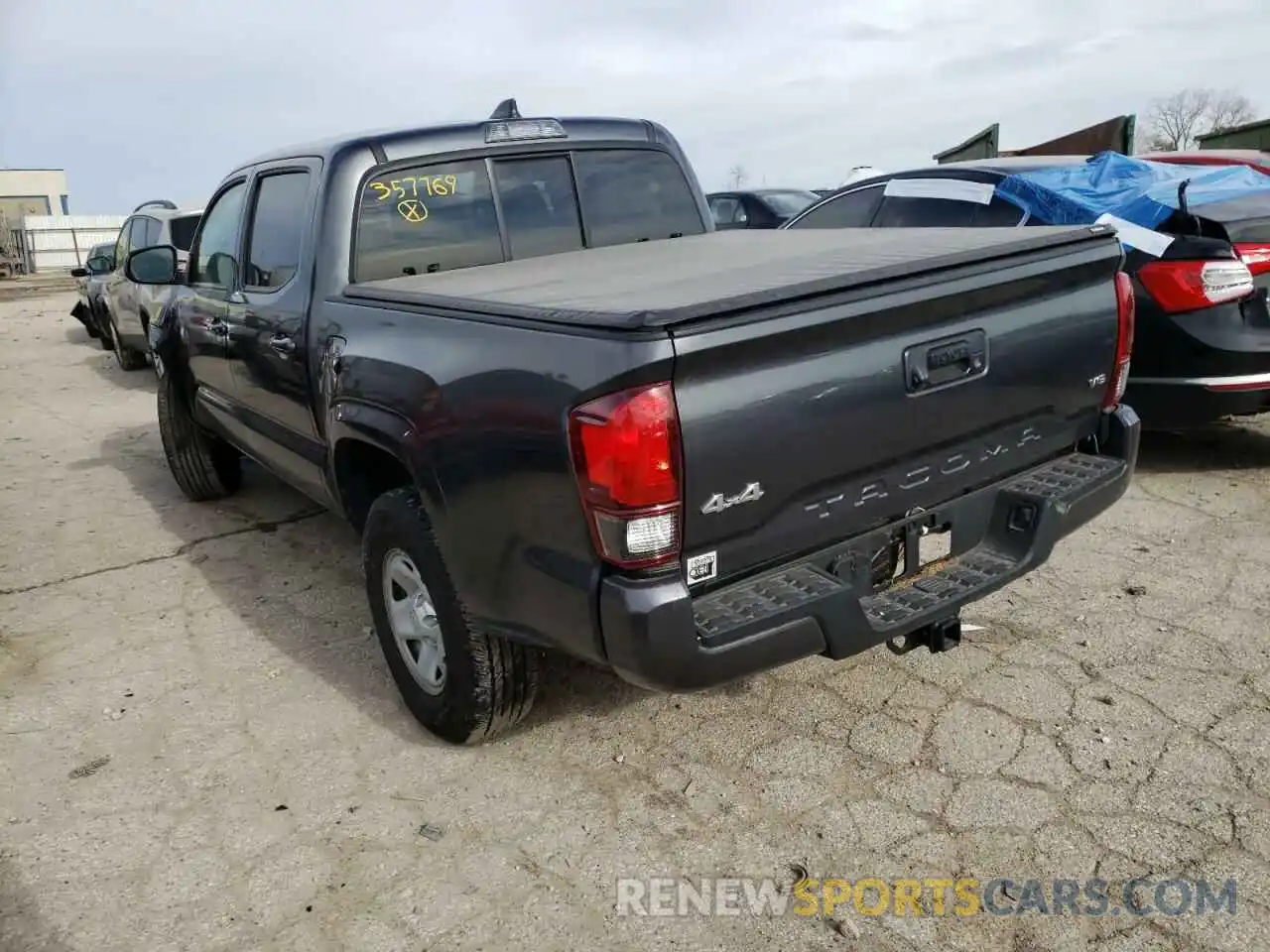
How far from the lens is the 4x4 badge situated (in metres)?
2.26

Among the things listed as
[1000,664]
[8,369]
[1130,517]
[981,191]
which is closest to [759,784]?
[1000,664]

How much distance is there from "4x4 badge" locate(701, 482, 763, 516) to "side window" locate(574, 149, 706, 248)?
214cm

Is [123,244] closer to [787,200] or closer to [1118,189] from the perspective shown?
[787,200]

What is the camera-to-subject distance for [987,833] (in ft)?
8.50

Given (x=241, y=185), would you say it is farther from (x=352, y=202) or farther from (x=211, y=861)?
(x=211, y=861)

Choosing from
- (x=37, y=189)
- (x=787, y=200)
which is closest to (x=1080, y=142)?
(x=787, y=200)

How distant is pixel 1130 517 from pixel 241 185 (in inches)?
179

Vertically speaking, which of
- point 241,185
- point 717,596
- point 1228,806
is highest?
point 241,185

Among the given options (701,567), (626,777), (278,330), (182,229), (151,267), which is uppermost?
(182,229)

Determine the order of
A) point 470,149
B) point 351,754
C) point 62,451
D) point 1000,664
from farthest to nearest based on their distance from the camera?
point 62,451
point 470,149
point 1000,664
point 351,754

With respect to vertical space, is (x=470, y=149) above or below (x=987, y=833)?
above

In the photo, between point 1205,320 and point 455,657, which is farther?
point 1205,320

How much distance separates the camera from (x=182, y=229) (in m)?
10.6

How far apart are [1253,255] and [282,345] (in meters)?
4.48
